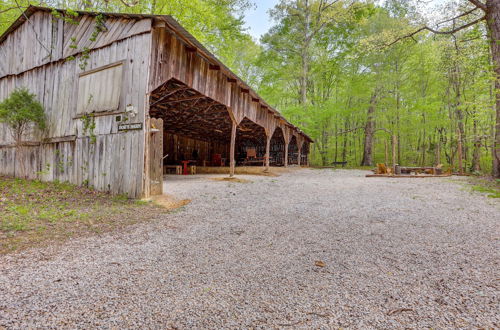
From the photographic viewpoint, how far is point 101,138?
21.2 feet

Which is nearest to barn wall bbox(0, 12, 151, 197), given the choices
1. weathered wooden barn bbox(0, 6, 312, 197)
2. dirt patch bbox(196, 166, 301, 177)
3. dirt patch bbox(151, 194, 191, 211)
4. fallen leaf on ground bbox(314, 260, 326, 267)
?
weathered wooden barn bbox(0, 6, 312, 197)

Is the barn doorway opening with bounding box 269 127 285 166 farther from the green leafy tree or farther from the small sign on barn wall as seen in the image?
the green leafy tree

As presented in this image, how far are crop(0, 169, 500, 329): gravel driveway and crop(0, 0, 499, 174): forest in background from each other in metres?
12.9

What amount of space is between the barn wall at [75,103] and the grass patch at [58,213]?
572mm

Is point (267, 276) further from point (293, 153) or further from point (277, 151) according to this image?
point (293, 153)

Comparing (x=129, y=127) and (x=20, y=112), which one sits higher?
(x=20, y=112)

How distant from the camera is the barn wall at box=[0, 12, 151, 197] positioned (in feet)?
19.4

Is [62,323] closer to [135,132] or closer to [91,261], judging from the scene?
[91,261]

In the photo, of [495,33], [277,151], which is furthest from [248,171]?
[495,33]

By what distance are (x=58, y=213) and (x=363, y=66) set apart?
2475cm

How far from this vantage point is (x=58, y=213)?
14.6ft

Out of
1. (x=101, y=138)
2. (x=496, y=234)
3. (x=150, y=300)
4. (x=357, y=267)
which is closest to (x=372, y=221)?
(x=496, y=234)

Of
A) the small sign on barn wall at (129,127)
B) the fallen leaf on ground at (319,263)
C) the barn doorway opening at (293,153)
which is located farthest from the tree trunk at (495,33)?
the barn doorway opening at (293,153)

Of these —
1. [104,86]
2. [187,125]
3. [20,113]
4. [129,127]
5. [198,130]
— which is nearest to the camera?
[129,127]
